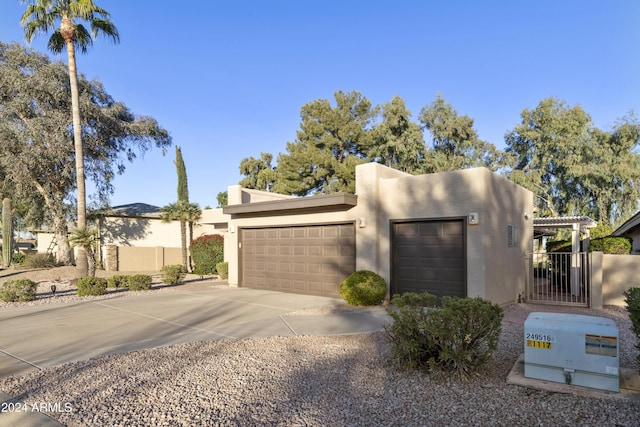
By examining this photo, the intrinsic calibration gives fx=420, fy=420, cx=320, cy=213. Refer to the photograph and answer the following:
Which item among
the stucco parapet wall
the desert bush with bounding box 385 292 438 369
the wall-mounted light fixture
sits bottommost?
the desert bush with bounding box 385 292 438 369

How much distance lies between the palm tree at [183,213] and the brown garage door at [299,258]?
369 inches

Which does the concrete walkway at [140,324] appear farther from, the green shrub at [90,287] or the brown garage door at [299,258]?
the green shrub at [90,287]

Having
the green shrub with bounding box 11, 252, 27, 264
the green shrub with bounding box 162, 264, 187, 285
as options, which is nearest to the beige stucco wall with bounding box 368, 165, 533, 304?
the green shrub with bounding box 162, 264, 187, 285

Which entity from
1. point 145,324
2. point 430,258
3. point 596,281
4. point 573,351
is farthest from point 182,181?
point 573,351

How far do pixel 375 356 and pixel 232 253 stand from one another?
10.6 meters

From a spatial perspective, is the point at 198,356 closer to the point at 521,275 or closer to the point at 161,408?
the point at 161,408

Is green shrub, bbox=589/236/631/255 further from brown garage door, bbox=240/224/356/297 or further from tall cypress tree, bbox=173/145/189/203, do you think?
tall cypress tree, bbox=173/145/189/203

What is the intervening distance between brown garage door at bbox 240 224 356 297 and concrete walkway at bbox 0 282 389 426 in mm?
832

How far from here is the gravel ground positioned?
3855 millimetres

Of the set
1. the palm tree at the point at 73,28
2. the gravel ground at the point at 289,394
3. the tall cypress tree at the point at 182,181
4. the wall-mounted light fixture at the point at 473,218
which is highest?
the palm tree at the point at 73,28

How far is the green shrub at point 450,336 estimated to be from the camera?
15.9 feet

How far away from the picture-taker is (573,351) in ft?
14.5

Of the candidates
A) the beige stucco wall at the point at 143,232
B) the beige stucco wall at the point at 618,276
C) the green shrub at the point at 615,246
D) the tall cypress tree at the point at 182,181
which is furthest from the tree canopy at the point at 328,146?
the beige stucco wall at the point at 618,276

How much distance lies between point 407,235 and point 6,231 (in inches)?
848
